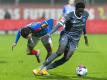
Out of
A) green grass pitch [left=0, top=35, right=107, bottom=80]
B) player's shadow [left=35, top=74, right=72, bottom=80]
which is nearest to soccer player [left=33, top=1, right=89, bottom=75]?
player's shadow [left=35, top=74, right=72, bottom=80]

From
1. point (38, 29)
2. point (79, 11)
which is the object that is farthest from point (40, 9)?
point (79, 11)

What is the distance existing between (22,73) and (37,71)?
1144mm

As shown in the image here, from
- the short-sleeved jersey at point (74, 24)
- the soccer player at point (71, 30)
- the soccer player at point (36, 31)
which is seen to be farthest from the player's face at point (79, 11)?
the soccer player at point (36, 31)

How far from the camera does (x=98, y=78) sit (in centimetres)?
1468

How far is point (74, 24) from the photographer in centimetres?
1416

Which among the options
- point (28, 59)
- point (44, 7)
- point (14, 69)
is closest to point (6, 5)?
point (44, 7)

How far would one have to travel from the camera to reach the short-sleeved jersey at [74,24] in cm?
1406

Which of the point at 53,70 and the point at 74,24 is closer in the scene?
the point at 74,24

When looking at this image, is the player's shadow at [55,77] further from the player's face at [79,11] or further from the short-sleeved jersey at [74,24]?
the player's face at [79,11]

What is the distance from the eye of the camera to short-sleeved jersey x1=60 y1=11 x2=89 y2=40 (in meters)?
14.1

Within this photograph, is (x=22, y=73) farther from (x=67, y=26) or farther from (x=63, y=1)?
(x=63, y=1)

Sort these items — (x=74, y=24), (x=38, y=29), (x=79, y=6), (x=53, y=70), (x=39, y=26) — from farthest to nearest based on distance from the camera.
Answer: (x=38, y=29) < (x=39, y=26) < (x=53, y=70) < (x=74, y=24) < (x=79, y=6)

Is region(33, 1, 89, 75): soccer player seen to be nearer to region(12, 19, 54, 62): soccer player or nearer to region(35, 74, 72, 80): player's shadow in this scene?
region(35, 74, 72, 80): player's shadow

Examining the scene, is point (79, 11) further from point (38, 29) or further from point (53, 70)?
point (38, 29)
